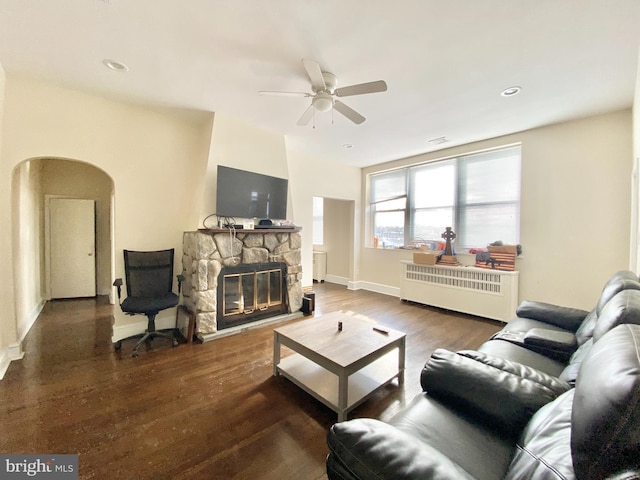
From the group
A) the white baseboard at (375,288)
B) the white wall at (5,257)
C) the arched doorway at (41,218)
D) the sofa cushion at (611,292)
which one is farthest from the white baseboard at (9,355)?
the white baseboard at (375,288)

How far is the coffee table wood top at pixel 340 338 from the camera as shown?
1924 mm

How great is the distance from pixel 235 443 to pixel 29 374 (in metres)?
2.14

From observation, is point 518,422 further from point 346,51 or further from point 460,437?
point 346,51

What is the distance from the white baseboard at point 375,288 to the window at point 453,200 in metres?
0.88

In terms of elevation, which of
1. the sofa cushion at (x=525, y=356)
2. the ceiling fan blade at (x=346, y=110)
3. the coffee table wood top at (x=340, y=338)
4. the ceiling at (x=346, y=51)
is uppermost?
the ceiling at (x=346, y=51)

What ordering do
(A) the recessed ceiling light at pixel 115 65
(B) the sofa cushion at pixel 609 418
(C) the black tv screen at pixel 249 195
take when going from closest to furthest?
1. (B) the sofa cushion at pixel 609 418
2. (A) the recessed ceiling light at pixel 115 65
3. (C) the black tv screen at pixel 249 195

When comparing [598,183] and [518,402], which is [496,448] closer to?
[518,402]

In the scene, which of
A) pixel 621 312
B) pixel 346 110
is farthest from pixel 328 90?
pixel 621 312

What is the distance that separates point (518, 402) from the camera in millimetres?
1132

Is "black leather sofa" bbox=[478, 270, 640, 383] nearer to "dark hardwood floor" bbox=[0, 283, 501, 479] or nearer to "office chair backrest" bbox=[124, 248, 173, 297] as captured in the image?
"dark hardwood floor" bbox=[0, 283, 501, 479]

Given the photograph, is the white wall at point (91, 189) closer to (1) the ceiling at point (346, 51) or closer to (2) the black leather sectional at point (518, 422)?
(1) the ceiling at point (346, 51)

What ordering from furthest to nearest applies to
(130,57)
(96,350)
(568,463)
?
(96,350)
(130,57)
(568,463)

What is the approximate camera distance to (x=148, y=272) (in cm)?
316

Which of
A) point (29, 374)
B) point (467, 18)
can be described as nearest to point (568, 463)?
point (467, 18)
